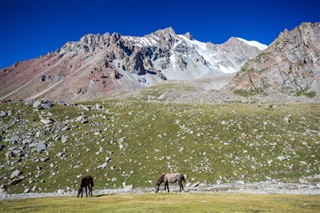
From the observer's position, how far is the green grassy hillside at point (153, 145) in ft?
176

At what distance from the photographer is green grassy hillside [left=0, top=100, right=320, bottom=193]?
176 feet

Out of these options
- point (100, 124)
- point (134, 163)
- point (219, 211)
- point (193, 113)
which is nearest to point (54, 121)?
point (100, 124)

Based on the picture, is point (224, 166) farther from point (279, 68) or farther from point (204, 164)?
point (279, 68)

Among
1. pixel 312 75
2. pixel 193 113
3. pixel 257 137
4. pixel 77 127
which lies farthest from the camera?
pixel 312 75

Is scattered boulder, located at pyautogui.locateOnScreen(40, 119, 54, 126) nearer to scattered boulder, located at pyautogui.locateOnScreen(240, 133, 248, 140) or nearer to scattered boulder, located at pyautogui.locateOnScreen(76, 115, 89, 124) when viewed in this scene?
scattered boulder, located at pyautogui.locateOnScreen(76, 115, 89, 124)

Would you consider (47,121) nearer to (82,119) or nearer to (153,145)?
(82,119)

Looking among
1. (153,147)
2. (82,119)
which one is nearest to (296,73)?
(153,147)

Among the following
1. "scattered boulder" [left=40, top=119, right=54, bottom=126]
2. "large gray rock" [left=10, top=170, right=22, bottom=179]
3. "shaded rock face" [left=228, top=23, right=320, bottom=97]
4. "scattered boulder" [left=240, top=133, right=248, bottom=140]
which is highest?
"shaded rock face" [left=228, top=23, right=320, bottom=97]

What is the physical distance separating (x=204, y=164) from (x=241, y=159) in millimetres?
7868

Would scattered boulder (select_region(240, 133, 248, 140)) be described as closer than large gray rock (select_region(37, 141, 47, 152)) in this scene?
No

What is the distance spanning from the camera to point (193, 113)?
81.4 m

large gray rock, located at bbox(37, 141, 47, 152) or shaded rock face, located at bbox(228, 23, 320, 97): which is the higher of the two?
shaded rock face, located at bbox(228, 23, 320, 97)

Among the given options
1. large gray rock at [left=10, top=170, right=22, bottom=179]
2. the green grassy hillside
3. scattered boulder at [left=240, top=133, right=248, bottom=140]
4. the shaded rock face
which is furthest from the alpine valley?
the shaded rock face

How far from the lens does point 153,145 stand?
213ft
